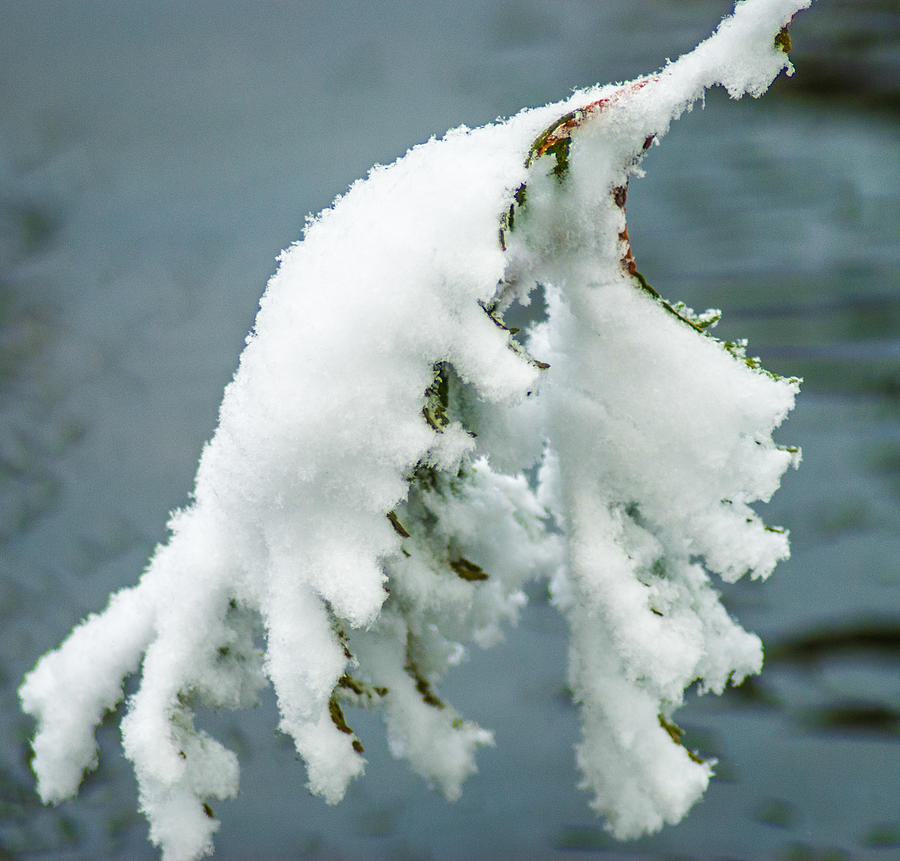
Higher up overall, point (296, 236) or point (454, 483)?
point (296, 236)

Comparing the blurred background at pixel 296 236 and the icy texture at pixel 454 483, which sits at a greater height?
the blurred background at pixel 296 236

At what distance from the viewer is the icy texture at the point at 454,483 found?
0.85 feet

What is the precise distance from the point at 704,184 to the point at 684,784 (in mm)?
597

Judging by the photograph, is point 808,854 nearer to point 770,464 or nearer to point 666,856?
point 666,856

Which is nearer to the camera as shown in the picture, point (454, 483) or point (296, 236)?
point (454, 483)

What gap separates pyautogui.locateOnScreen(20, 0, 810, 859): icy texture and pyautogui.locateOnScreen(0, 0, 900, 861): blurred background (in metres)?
0.36

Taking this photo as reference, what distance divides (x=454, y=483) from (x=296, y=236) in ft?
1.66

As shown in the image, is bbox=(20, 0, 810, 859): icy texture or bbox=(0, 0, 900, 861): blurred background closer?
bbox=(20, 0, 810, 859): icy texture

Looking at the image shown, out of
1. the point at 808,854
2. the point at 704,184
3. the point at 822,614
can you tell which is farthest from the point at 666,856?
the point at 704,184

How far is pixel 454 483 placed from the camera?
338 millimetres

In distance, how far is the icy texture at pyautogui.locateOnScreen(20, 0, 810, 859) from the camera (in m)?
0.26

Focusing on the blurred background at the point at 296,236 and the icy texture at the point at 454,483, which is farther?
the blurred background at the point at 296,236

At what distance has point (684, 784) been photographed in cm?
34

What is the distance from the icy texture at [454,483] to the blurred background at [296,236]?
36 cm
